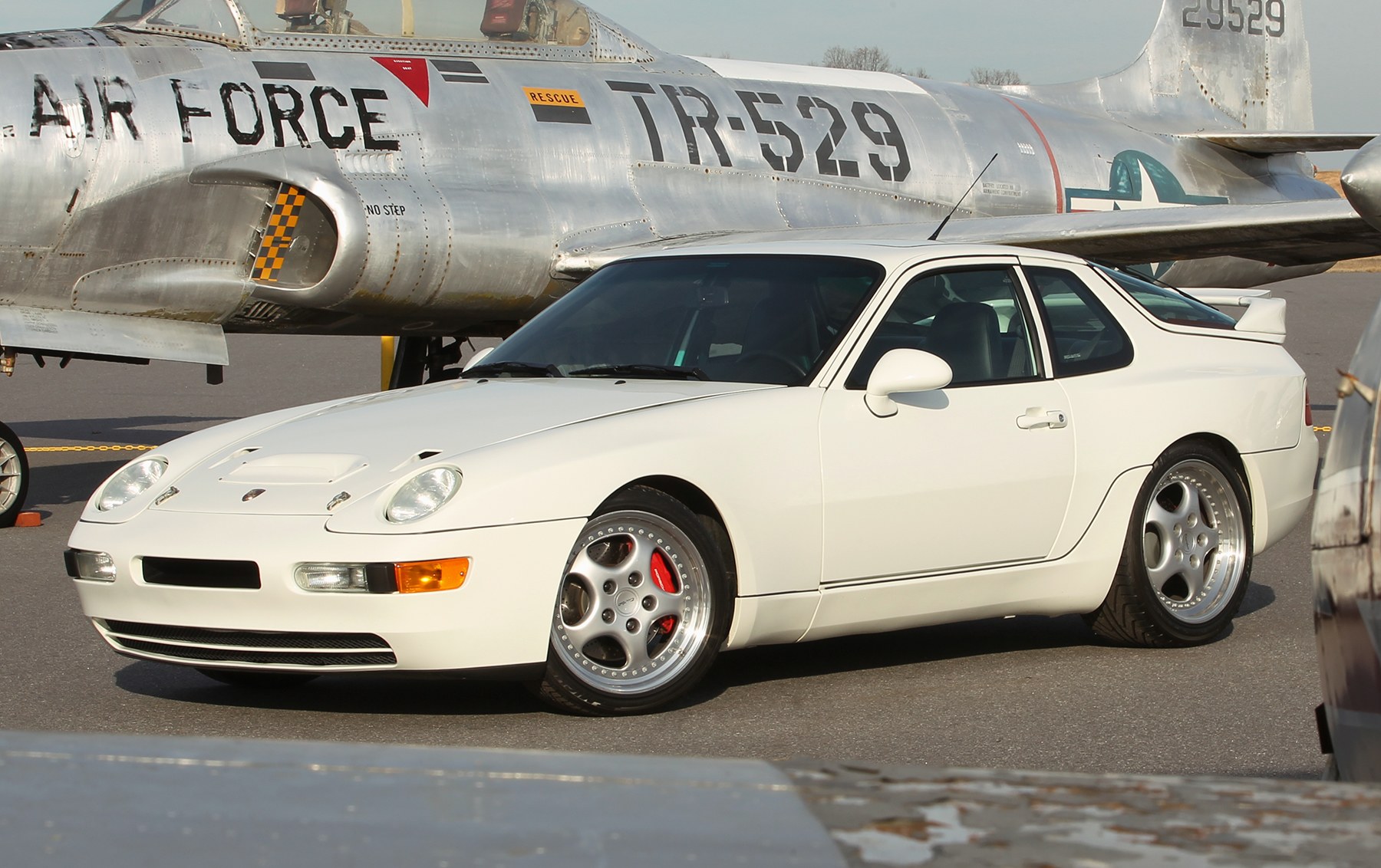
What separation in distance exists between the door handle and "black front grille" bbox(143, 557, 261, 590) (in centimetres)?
264

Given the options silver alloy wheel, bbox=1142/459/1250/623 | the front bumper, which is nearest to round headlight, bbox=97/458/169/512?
the front bumper

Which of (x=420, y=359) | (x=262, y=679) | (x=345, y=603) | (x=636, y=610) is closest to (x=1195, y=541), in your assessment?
(x=636, y=610)

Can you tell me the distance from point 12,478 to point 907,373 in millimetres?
6292

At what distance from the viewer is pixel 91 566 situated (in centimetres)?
509

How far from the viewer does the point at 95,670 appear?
227 inches

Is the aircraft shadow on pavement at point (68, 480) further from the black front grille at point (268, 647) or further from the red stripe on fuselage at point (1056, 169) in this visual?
the red stripe on fuselage at point (1056, 169)

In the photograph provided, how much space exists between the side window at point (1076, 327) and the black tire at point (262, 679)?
285 centimetres

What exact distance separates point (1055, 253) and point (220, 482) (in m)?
3.23

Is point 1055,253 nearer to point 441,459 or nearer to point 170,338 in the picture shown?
point 441,459

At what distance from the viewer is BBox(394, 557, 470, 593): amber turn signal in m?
4.64

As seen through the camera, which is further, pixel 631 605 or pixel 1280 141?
pixel 1280 141

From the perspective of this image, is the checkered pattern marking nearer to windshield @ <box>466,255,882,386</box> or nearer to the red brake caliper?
windshield @ <box>466,255,882,386</box>

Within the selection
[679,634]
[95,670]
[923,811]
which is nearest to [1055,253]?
[679,634]

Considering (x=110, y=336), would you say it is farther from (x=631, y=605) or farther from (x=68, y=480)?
(x=631, y=605)
